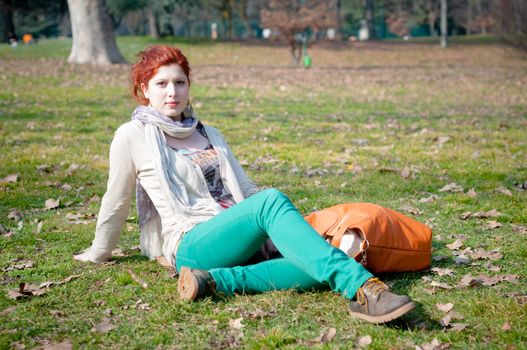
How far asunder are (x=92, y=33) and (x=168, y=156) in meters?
21.1

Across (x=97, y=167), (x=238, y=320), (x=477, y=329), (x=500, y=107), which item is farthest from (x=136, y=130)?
(x=500, y=107)

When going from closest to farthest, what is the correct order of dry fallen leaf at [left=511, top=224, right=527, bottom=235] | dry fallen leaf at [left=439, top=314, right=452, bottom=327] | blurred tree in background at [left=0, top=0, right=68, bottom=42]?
dry fallen leaf at [left=439, top=314, right=452, bottom=327] → dry fallen leaf at [left=511, top=224, right=527, bottom=235] → blurred tree in background at [left=0, top=0, right=68, bottom=42]

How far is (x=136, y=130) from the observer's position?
436cm

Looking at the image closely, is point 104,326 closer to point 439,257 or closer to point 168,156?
point 168,156

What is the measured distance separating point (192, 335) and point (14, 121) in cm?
895

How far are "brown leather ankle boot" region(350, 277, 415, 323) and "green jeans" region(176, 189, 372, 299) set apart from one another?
56mm

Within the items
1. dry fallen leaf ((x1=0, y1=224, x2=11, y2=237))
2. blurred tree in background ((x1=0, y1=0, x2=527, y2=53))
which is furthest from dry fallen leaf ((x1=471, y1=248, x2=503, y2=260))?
blurred tree in background ((x1=0, y1=0, x2=527, y2=53))

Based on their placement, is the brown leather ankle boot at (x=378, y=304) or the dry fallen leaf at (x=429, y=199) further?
the dry fallen leaf at (x=429, y=199)

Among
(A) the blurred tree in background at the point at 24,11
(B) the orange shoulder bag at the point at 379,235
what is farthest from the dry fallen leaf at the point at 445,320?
(A) the blurred tree in background at the point at 24,11

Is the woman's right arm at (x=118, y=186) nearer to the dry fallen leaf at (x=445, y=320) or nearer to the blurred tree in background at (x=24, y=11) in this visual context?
the dry fallen leaf at (x=445, y=320)

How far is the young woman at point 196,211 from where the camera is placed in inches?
145

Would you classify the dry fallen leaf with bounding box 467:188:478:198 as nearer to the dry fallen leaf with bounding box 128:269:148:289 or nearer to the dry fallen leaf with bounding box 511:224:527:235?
the dry fallen leaf with bounding box 511:224:527:235

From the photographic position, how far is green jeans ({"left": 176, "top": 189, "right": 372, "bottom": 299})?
3.61 meters

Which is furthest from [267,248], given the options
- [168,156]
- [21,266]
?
[21,266]
